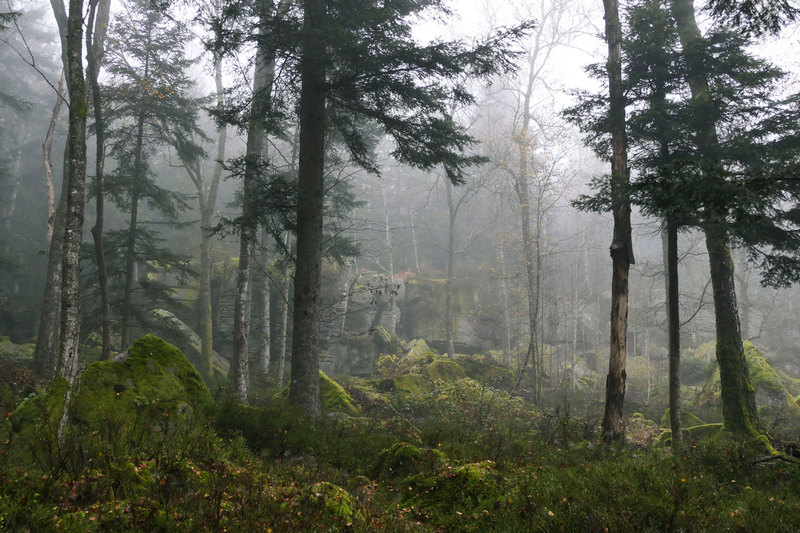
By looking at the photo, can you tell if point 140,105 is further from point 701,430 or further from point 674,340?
point 701,430

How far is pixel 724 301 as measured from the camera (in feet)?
32.2

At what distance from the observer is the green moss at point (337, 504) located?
12.6 feet

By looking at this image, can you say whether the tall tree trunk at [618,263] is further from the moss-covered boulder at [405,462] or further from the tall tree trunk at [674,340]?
the moss-covered boulder at [405,462]

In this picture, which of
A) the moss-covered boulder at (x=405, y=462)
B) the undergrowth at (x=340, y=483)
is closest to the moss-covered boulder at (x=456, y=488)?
the undergrowth at (x=340, y=483)

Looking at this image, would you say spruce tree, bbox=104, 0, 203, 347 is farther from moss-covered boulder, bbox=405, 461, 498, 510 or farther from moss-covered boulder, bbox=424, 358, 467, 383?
moss-covered boulder, bbox=405, 461, 498, 510

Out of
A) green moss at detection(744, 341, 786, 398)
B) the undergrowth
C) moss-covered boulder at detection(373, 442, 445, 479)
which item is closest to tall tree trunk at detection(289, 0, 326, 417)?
the undergrowth

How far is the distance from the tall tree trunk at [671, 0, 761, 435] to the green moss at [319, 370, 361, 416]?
8.72 m

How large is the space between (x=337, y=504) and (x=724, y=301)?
10119 millimetres

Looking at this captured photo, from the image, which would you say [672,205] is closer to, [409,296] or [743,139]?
[743,139]

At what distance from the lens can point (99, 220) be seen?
998cm

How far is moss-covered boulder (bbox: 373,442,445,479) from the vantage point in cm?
589

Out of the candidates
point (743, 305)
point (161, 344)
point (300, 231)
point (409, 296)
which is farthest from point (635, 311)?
point (161, 344)

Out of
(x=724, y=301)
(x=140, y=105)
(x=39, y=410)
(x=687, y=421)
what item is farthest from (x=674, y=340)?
(x=140, y=105)

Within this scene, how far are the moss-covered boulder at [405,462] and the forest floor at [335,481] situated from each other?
21mm
